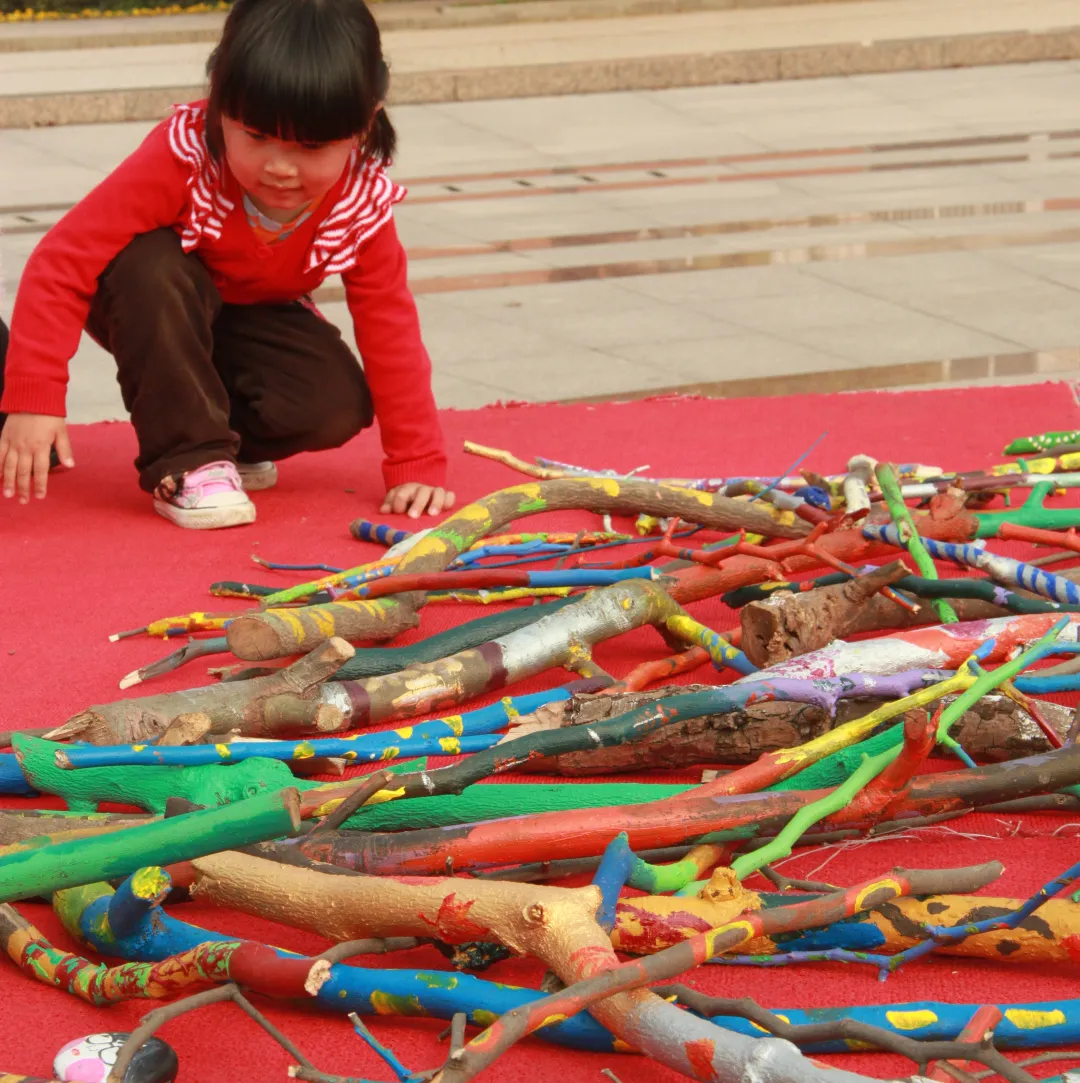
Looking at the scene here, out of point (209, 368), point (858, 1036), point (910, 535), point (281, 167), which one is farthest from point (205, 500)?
point (858, 1036)

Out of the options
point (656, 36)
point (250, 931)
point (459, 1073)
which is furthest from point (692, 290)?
point (656, 36)

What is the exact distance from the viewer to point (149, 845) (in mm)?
973

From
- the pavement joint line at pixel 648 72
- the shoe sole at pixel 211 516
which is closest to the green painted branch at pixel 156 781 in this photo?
the shoe sole at pixel 211 516

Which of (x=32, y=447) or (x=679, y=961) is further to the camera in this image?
(x=32, y=447)

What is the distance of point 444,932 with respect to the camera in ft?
3.35

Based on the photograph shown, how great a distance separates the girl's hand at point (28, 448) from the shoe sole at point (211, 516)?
17 centimetres

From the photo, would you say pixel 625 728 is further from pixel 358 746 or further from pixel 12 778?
pixel 12 778

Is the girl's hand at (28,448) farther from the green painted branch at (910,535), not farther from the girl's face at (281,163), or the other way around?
the green painted branch at (910,535)

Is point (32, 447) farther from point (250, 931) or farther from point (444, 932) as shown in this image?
point (444, 932)

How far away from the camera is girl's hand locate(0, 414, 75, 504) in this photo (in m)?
Result: 2.03

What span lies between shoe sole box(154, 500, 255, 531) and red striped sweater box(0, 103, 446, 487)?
204 mm

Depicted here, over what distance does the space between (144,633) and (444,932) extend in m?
0.84

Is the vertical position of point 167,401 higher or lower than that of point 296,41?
lower

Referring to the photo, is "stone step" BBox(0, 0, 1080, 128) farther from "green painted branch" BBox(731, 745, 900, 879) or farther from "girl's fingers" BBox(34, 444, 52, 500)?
"green painted branch" BBox(731, 745, 900, 879)
